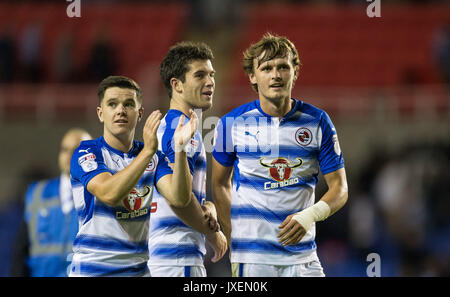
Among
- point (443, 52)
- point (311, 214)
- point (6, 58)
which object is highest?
point (443, 52)

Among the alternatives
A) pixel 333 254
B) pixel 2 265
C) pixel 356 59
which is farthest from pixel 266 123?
pixel 356 59

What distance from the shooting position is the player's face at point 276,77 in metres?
4.78

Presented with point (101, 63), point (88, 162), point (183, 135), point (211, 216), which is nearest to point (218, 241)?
point (211, 216)

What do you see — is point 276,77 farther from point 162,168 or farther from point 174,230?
point 174,230

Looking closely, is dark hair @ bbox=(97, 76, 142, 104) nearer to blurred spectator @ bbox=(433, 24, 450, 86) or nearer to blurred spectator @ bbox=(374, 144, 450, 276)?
blurred spectator @ bbox=(374, 144, 450, 276)

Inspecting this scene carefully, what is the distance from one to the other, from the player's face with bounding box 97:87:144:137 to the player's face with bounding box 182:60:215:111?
479mm

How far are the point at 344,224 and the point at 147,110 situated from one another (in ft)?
14.1

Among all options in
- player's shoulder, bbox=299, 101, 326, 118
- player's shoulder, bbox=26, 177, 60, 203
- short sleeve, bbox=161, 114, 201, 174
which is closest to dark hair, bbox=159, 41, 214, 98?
short sleeve, bbox=161, 114, 201, 174

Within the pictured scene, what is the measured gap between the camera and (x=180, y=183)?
4445mm

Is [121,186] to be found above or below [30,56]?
below

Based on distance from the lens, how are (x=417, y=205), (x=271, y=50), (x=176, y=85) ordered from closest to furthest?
(x=271, y=50)
(x=176, y=85)
(x=417, y=205)

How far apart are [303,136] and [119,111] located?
1270mm

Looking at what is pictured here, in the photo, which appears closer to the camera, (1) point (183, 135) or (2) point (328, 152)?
(1) point (183, 135)

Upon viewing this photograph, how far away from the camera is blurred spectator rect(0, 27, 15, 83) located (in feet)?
47.1
